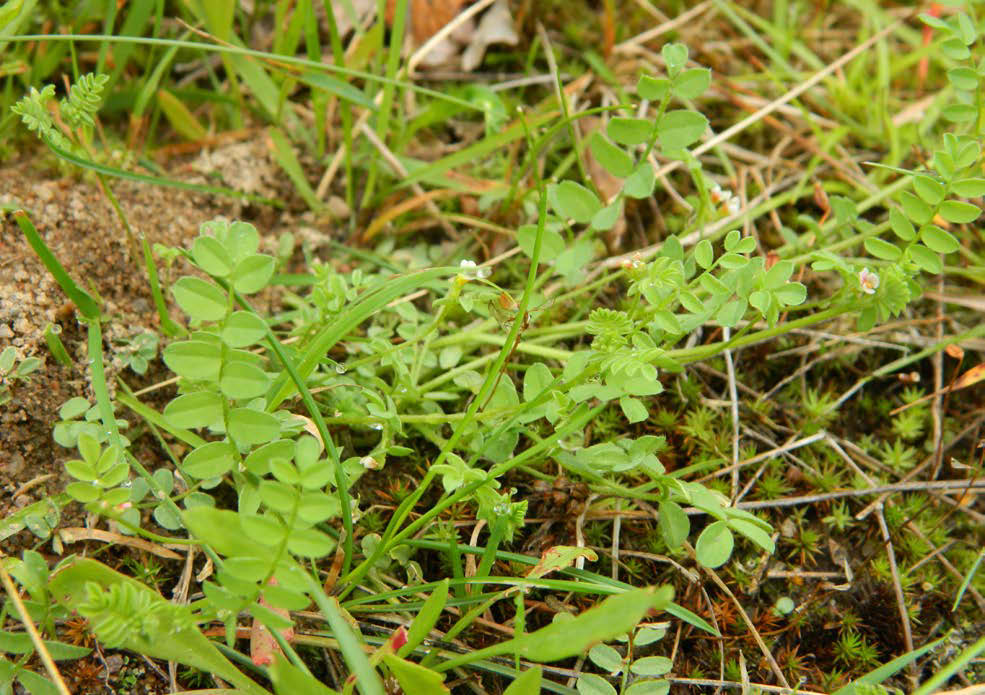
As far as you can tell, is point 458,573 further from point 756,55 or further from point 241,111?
point 756,55

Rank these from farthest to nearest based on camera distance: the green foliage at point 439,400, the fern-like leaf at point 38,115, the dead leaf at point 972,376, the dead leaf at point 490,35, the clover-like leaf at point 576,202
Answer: the dead leaf at point 490,35 → the dead leaf at point 972,376 → the clover-like leaf at point 576,202 → the fern-like leaf at point 38,115 → the green foliage at point 439,400

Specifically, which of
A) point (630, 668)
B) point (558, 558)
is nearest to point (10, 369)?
point (558, 558)

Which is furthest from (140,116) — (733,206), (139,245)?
(733,206)

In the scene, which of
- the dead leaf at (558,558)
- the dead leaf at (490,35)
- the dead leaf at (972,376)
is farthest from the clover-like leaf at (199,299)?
the dead leaf at (972,376)

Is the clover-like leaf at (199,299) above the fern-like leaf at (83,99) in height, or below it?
below

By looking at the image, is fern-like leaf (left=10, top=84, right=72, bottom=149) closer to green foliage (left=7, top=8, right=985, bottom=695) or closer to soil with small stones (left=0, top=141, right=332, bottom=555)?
green foliage (left=7, top=8, right=985, bottom=695)

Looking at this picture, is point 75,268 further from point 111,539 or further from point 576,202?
point 576,202

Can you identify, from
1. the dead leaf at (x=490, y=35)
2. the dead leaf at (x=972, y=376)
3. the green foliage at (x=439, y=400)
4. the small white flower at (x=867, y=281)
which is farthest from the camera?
the dead leaf at (x=490, y=35)

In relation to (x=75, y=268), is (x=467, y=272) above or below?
below

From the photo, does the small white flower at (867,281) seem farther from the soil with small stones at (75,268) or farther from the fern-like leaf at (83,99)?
the fern-like leaf at (83,99)

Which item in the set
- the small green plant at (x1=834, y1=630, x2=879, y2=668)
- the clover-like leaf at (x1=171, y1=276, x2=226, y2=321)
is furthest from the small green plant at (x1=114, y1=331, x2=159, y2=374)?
the small green plant at (x1=834, y1=630, x2=879, y2=668)
